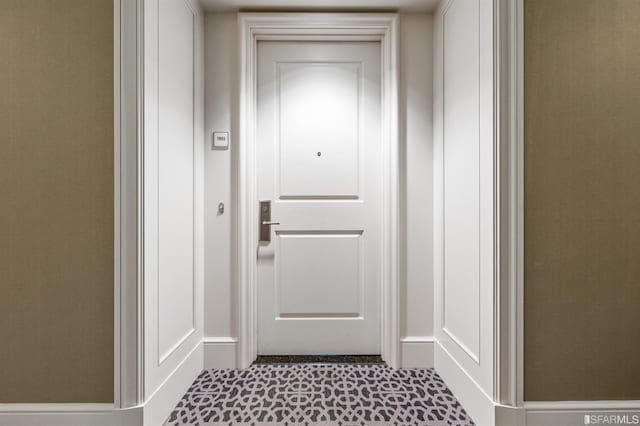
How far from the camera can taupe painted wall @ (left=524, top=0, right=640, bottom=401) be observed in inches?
54.1

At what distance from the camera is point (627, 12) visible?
54.6 inches

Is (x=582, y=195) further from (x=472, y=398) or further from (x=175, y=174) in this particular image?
(x=175, y=174)

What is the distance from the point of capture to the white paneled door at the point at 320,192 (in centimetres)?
215

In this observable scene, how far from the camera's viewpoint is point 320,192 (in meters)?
2.17

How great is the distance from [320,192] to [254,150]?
0.50 m

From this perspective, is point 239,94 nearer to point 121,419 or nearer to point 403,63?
point 403,63

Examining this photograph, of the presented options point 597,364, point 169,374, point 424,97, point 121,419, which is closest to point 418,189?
point 424,97

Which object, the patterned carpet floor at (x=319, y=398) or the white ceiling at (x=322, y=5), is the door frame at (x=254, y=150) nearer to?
the white ceiling at (x=322, y=5)

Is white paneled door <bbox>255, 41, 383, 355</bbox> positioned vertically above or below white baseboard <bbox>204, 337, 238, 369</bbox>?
above

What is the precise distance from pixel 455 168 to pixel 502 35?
0.66 metres

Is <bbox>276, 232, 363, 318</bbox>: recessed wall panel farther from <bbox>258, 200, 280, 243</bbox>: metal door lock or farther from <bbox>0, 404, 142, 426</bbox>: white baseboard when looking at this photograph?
<bbox>0, 404, 142, 426</bbox>: white baseboard

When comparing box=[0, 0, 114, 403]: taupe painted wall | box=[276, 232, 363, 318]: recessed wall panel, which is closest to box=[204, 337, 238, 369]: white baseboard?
box=[276, 232, 363, 318]: recessed wall panel

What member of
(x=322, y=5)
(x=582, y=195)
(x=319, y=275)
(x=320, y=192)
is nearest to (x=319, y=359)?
(x=319, y=275)

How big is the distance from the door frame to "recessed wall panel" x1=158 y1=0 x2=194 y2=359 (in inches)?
11.6
